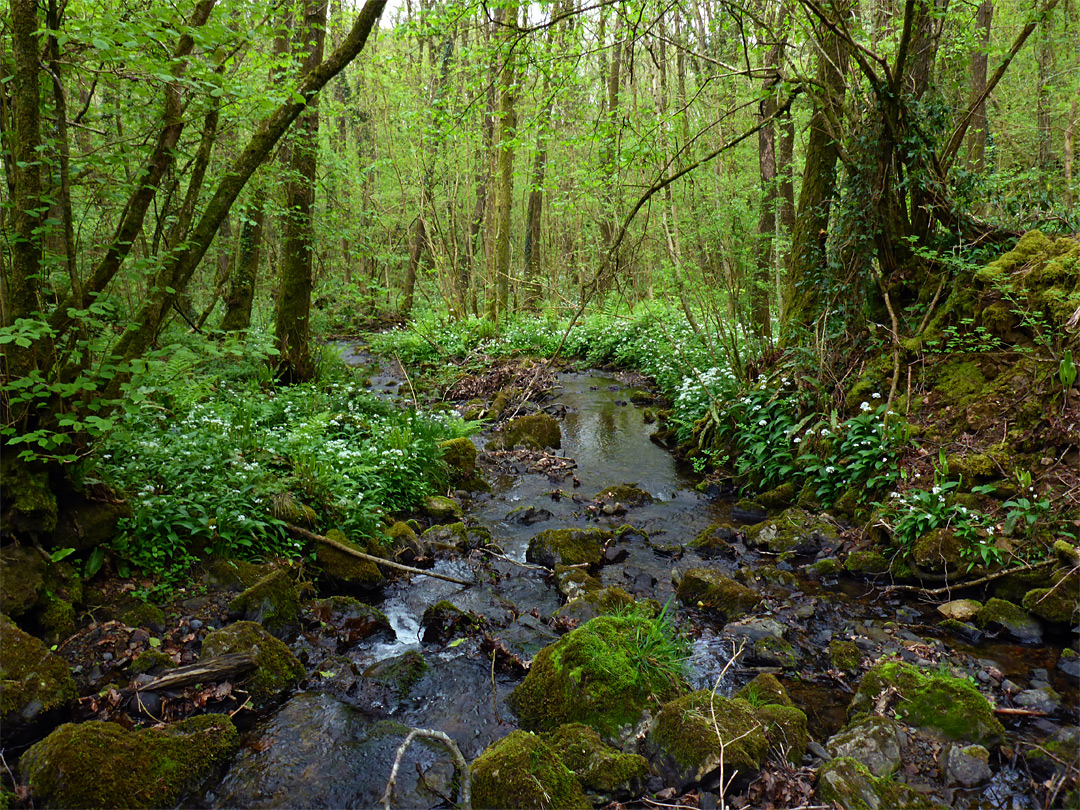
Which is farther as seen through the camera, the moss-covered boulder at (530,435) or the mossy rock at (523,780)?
the moss-covered boulder at (530,435)

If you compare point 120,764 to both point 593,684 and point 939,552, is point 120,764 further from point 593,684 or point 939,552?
point 939,552

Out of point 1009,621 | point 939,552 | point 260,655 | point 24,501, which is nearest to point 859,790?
point 1009,621

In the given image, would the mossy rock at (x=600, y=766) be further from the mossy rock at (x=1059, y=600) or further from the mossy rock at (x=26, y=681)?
the mossy rock at (x=1059, y=600)

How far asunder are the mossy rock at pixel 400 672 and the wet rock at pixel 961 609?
170 inches

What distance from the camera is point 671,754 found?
3291 millimetres

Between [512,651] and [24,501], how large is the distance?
11.5ft

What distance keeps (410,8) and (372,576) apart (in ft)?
80.9

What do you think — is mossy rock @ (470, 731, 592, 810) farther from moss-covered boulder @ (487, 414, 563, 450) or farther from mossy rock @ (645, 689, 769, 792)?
moss-covered boulder @ (487, 414, 563, 450)

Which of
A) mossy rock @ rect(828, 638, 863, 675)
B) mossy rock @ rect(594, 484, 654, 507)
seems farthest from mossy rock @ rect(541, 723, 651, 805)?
mossy rock @ rect(594, 484, 654, 507)

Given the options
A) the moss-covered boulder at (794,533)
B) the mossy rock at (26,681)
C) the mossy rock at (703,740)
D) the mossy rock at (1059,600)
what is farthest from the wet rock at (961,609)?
the mossy rock at (26,681)

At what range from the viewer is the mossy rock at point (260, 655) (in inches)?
147

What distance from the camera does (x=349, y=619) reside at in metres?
4.69

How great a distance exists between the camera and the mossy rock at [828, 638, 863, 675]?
4.33 meters

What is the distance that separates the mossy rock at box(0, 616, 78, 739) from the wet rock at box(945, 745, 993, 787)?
16.3ft
